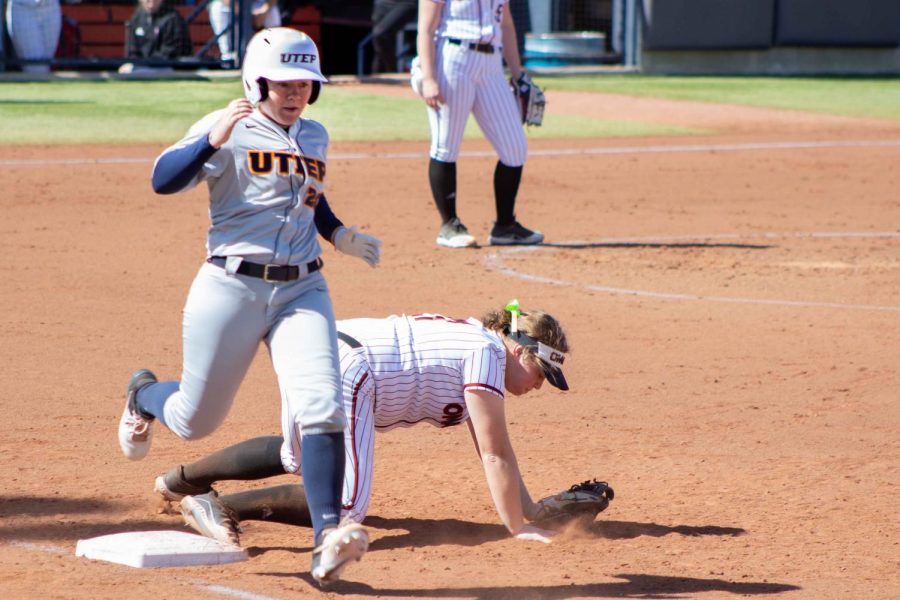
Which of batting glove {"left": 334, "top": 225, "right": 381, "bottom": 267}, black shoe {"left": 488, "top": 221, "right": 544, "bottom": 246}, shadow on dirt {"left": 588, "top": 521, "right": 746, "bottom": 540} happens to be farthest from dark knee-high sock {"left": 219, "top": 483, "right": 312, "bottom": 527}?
black shoe {"left": 488, "top": 221, "right": 544, "bottom": 246}

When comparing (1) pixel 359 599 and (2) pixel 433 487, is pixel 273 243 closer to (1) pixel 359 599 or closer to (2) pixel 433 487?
(1) pixel 359 599

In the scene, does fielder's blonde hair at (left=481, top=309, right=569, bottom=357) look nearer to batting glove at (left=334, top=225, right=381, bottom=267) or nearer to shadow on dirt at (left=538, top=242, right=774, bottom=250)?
batting glove at (left=334, top=225, right=381, bottom=267)

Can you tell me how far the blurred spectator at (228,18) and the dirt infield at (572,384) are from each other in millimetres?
6667

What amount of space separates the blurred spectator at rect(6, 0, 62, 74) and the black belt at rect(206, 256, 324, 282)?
1609 centimetres

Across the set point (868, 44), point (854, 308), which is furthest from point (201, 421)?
point (868, 44)

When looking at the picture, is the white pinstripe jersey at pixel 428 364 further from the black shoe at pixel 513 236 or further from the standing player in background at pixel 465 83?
the black shoe at pixel 513 236

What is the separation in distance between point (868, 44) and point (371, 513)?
2083cm

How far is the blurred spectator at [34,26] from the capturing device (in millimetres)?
19031

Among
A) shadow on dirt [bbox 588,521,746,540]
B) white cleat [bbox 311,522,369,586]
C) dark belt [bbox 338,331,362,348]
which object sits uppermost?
dark belt [bbox 338,331,362,348]

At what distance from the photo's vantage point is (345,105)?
1911 cm

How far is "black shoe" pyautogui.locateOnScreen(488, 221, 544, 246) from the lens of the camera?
1041 cm

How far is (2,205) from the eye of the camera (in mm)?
11734

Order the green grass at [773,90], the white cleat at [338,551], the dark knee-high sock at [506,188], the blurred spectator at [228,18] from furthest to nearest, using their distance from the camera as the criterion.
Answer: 1. the green grass at [773,90]
2. the blurred spectator at [228,18]
3. the dark knee-high sock at [506,188]
4. the white cleat at [338,551]

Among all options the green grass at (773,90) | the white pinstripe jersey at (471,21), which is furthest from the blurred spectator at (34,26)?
the white pinstripe jersey at (471,21)
